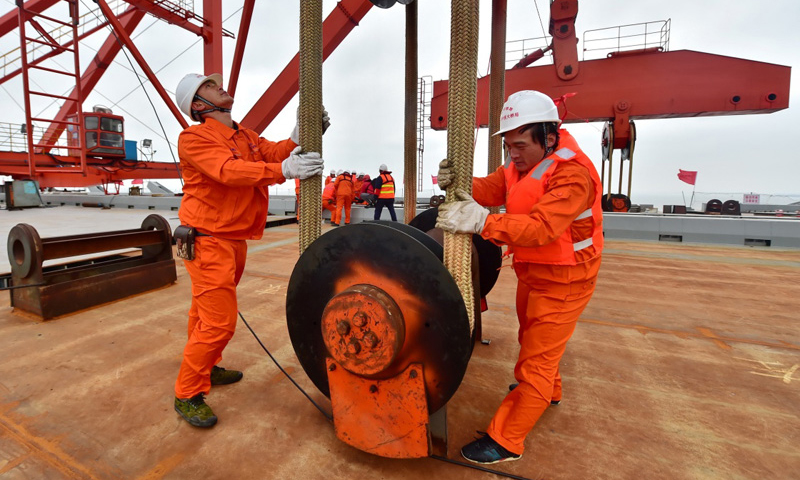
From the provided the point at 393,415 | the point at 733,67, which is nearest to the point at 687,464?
the point at 393,415

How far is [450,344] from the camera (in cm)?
137

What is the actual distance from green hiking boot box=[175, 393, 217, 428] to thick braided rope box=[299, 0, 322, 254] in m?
0.95

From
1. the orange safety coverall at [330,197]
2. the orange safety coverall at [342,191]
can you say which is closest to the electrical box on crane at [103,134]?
the orange safety coverall at [330,197]

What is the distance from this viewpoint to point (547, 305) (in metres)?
1.62

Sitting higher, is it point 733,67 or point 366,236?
point 733,67

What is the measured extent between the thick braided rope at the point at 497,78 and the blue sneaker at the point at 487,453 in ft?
5.46

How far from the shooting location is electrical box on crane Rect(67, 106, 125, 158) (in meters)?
14.9

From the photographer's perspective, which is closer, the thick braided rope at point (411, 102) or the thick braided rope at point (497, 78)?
the thick braided rope at point (411, 102)

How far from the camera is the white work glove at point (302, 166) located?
1.69 meters

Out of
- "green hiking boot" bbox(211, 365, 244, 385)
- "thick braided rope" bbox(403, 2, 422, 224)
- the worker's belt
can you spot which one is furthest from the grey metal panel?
the worker's belt

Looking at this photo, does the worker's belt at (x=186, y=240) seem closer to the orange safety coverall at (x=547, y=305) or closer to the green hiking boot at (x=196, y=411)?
the green hiking boot at (x=196, y=411)

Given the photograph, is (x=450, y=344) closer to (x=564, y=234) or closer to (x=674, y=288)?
(x=564, y=234)

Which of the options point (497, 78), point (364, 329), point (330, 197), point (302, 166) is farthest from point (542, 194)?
point (330, 197)

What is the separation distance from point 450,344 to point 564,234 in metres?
0.70
